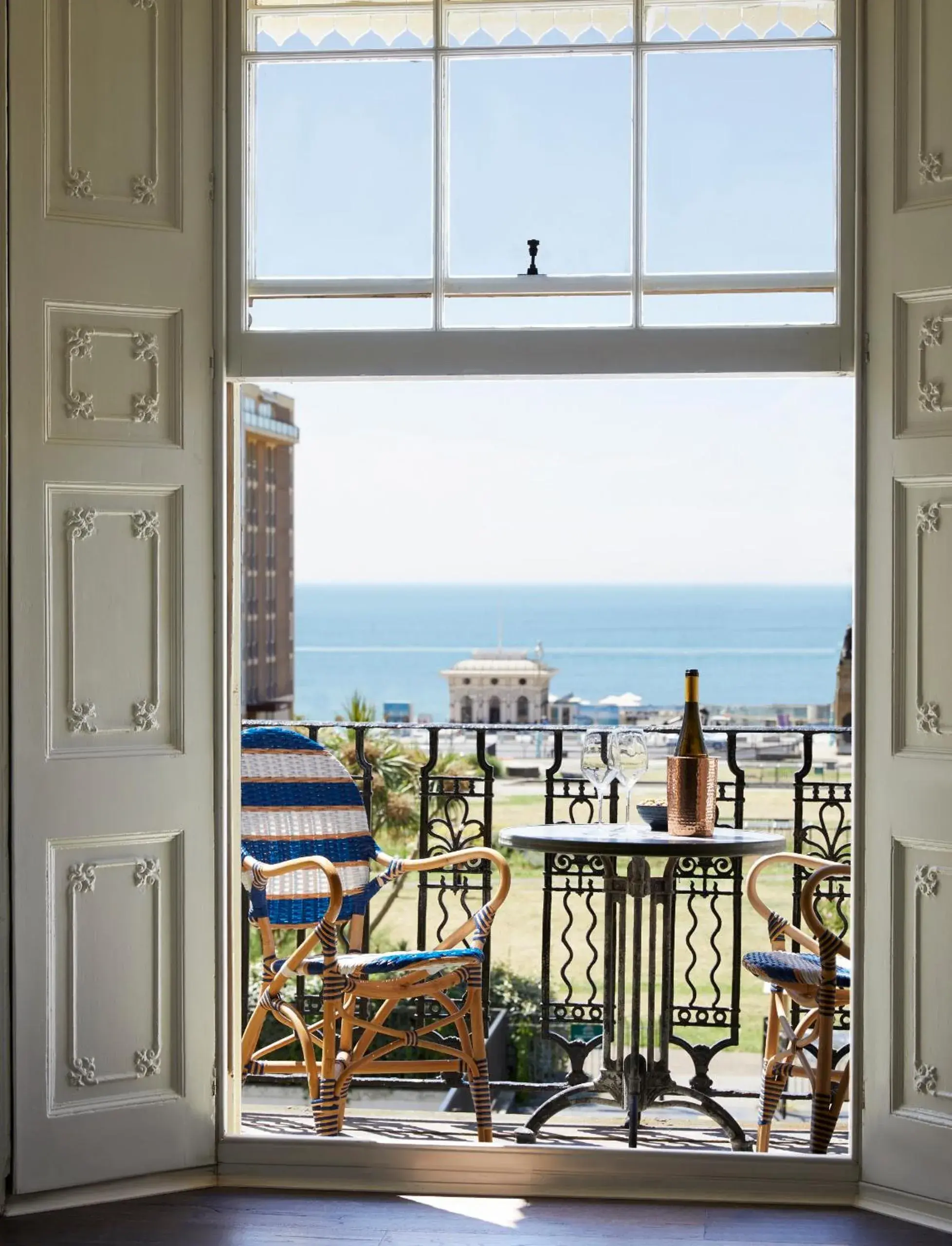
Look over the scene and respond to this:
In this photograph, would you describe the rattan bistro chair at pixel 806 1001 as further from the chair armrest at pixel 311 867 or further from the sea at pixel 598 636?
the sea at pixel 598 636

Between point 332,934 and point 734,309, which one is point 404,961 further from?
point 734,309

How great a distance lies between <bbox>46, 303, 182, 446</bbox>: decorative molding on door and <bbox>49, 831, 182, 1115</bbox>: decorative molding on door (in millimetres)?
965

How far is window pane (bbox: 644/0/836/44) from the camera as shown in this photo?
3.46 meters

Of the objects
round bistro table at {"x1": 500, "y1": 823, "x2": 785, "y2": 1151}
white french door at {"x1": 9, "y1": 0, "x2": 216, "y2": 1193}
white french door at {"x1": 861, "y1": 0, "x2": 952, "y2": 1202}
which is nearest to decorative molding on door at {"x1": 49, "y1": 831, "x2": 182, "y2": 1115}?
white french door at {"x1": 9, "y1": 0, "x2": 216, "y2": 1193}

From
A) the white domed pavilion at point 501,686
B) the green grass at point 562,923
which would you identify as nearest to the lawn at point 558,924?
the green grass at point 562,923

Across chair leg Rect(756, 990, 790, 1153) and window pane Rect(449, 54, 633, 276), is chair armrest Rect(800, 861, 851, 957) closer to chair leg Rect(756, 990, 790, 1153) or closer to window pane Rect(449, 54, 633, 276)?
chair leg Rect(756, 990, 790, 1153)

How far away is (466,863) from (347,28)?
2.25m

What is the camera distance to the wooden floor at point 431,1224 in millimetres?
3031

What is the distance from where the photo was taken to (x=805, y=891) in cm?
345

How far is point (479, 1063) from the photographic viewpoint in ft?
12.1

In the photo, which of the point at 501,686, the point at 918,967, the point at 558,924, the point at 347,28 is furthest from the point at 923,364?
the point at 501,686

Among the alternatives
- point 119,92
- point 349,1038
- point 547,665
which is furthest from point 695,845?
point 547,665

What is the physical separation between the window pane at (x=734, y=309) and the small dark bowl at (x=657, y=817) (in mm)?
1235

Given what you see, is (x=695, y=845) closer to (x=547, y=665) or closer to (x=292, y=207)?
(x=292, y=207)
